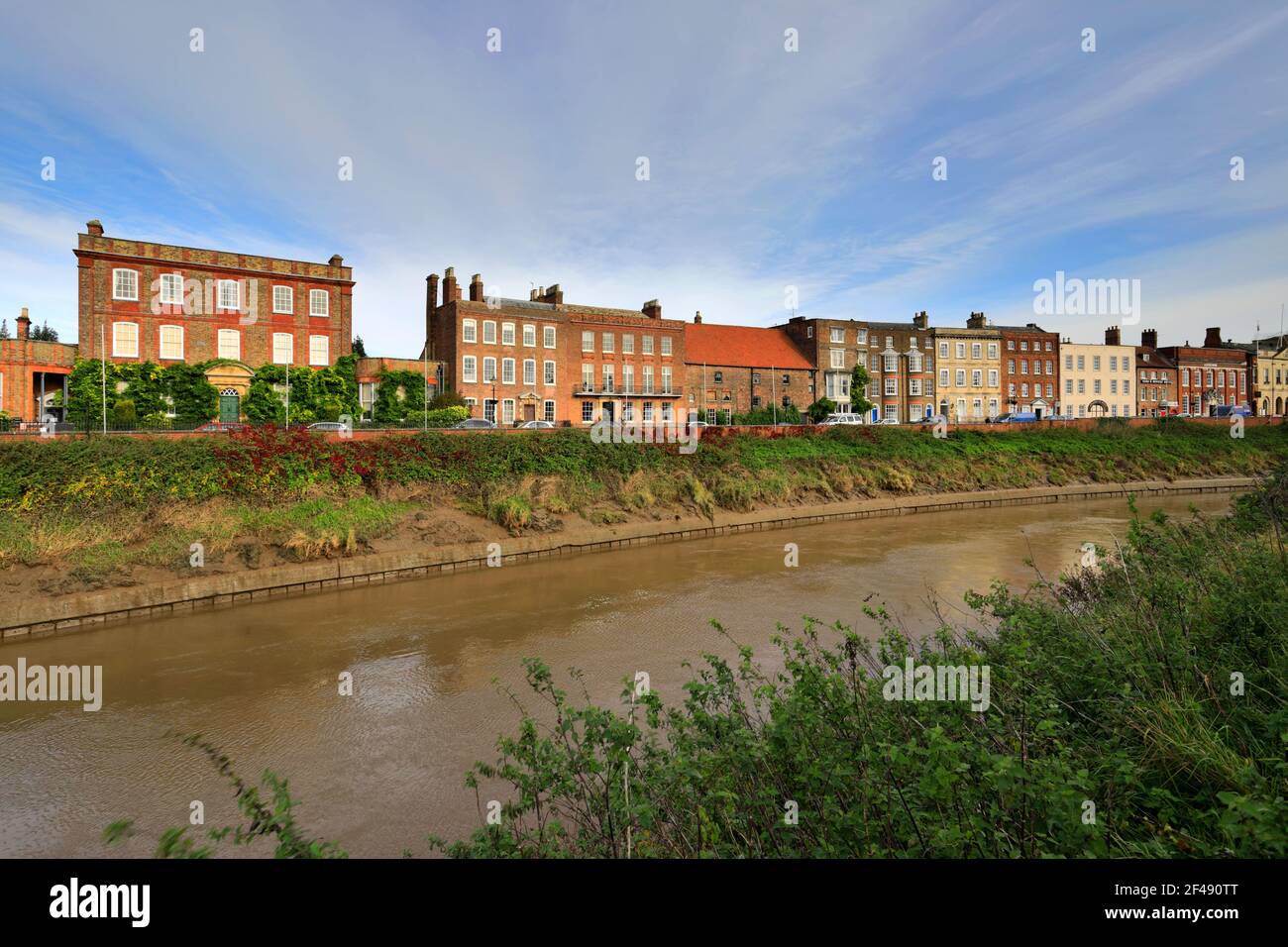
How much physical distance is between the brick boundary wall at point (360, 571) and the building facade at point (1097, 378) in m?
41.7

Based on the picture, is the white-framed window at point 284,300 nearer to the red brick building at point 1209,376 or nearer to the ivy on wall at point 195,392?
the ivy on wall at point 195,392

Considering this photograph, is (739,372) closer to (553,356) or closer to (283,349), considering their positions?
(553,356)

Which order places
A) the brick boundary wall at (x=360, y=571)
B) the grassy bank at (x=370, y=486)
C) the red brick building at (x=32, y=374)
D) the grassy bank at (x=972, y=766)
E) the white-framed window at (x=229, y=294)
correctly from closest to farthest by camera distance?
the grassy bank at (x=972, y=766) < the brick boundary wall at (x=360, y=571) < the grassy bank at (x=370, y=486) < the red brick building at (x=32, y=374) < the white-framed window at (x=229, y=294)

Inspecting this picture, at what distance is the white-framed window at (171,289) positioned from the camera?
3178 cm

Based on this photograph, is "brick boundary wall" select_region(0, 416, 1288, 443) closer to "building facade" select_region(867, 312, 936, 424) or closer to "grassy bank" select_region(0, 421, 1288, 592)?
"grassy bank" select_region(0, 421, 1288, 592)

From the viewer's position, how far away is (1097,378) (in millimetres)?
63938

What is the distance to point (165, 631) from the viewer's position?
12664mm

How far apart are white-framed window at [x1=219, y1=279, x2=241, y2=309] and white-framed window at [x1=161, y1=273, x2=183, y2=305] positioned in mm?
1603

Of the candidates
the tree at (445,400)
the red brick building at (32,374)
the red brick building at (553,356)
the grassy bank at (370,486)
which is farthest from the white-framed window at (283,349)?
the grassy bank at (370,486)

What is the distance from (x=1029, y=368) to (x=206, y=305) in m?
64.2

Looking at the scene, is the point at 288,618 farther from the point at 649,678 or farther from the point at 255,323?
the point at 255,323

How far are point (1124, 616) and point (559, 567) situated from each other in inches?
560
